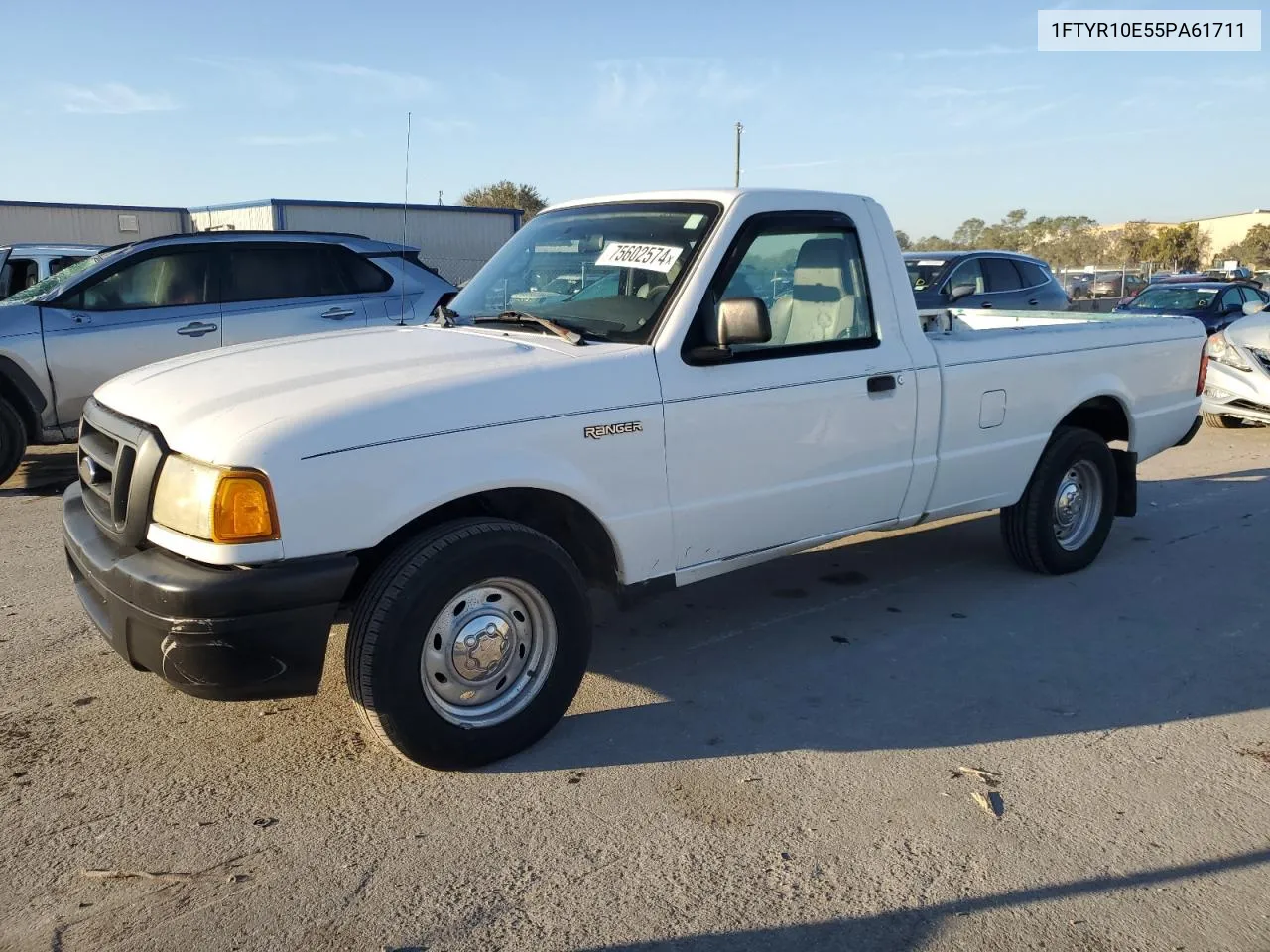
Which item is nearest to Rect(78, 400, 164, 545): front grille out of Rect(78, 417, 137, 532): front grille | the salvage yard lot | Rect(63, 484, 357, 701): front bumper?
Rect(78, 417, 137, 532): front grille

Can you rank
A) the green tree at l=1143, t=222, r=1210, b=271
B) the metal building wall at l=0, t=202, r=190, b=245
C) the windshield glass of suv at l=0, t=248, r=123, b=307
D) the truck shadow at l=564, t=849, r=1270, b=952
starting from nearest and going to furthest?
the truck shadow at l=564, t=849, r=1270, b=952 → the windshield glass of suv at l=0, t=248, r=123, b=307 → the metal building wall at l=0, t=202, r=190, b=245 → the green tree at l=1143, t=222, r=1210, b=271

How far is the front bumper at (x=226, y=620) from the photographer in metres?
2.92

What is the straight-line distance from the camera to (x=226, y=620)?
9.57 ft

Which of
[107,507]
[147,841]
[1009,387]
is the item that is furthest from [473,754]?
[1009,387]

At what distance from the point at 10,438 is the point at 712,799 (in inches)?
261

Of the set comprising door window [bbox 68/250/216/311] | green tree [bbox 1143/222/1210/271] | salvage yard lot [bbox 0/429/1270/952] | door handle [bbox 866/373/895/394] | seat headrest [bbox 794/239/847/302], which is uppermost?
green tree [bbox 1143/222/1210/271]

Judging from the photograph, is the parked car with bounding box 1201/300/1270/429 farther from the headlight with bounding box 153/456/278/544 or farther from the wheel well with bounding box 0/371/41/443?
the wheel well with bounding box 0/371/41/443

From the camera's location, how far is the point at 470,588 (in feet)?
→ 11.0

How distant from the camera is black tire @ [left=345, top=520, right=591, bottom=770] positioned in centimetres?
316

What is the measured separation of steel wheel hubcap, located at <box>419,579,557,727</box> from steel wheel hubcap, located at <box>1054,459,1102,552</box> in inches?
129

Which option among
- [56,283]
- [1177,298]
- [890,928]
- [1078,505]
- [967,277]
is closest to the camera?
[890,928]

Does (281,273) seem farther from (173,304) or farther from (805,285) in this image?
(805,285)

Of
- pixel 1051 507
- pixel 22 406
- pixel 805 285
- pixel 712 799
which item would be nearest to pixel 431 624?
pixel 712 799

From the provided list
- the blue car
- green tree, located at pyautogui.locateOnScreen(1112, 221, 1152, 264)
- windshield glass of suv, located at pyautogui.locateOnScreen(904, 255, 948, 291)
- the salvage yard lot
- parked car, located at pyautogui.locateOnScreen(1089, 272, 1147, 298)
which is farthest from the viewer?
green tree, located at pyautogui.locateOnScreen(1112, 221, 1152, 264)
